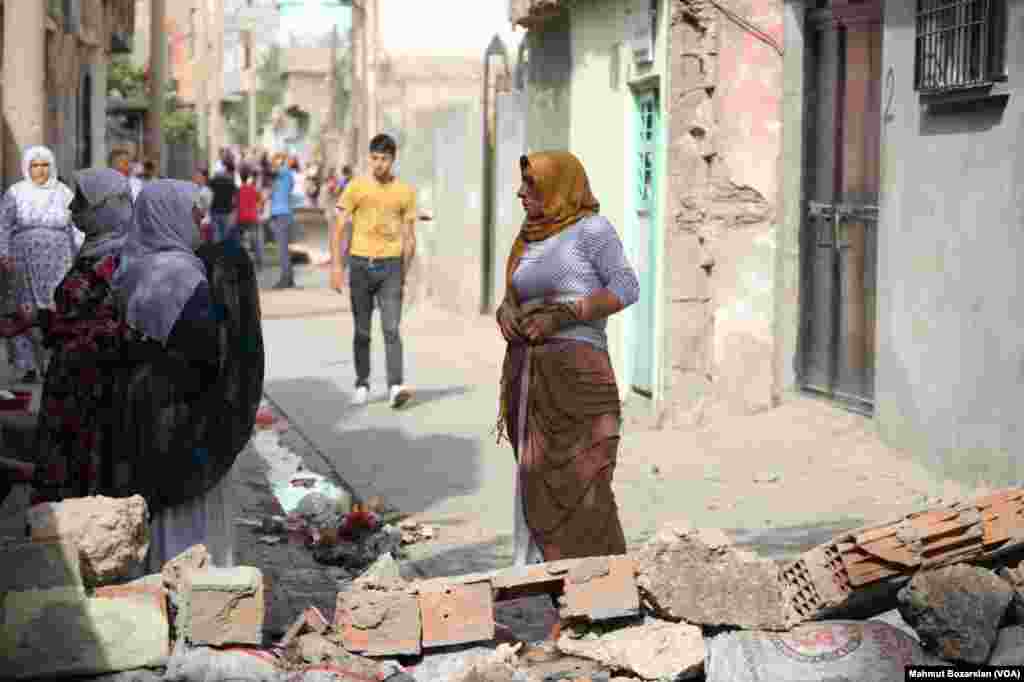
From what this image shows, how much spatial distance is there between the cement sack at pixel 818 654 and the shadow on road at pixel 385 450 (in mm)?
3570

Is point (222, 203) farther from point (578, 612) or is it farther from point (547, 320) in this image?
point (578, 612)

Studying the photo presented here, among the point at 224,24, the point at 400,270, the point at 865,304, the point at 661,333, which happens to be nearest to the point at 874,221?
the point at 865,304

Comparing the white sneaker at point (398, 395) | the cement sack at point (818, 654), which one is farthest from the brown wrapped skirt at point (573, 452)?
the white sneaker at point (398, 395)

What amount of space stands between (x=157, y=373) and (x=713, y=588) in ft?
6.25

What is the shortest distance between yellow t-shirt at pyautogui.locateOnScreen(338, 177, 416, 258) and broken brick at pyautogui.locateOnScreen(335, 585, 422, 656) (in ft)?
21.5

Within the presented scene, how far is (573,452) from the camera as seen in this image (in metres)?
6.53

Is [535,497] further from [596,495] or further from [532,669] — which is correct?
[532,669]

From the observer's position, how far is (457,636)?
5859 mm

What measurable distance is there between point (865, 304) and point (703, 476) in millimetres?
1514

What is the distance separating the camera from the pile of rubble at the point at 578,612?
5504 mm

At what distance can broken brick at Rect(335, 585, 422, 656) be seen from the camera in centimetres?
582

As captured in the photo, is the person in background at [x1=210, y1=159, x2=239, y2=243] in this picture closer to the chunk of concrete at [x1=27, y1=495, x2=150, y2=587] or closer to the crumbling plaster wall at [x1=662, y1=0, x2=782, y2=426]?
the crumbling plaster wall at [x1=662, y1=0, x2=782, y2=426]

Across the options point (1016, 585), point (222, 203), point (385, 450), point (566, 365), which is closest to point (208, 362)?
point (566, 365)

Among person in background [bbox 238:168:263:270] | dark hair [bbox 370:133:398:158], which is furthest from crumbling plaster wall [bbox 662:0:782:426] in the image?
person in background [bbox 238:168:263:270]
